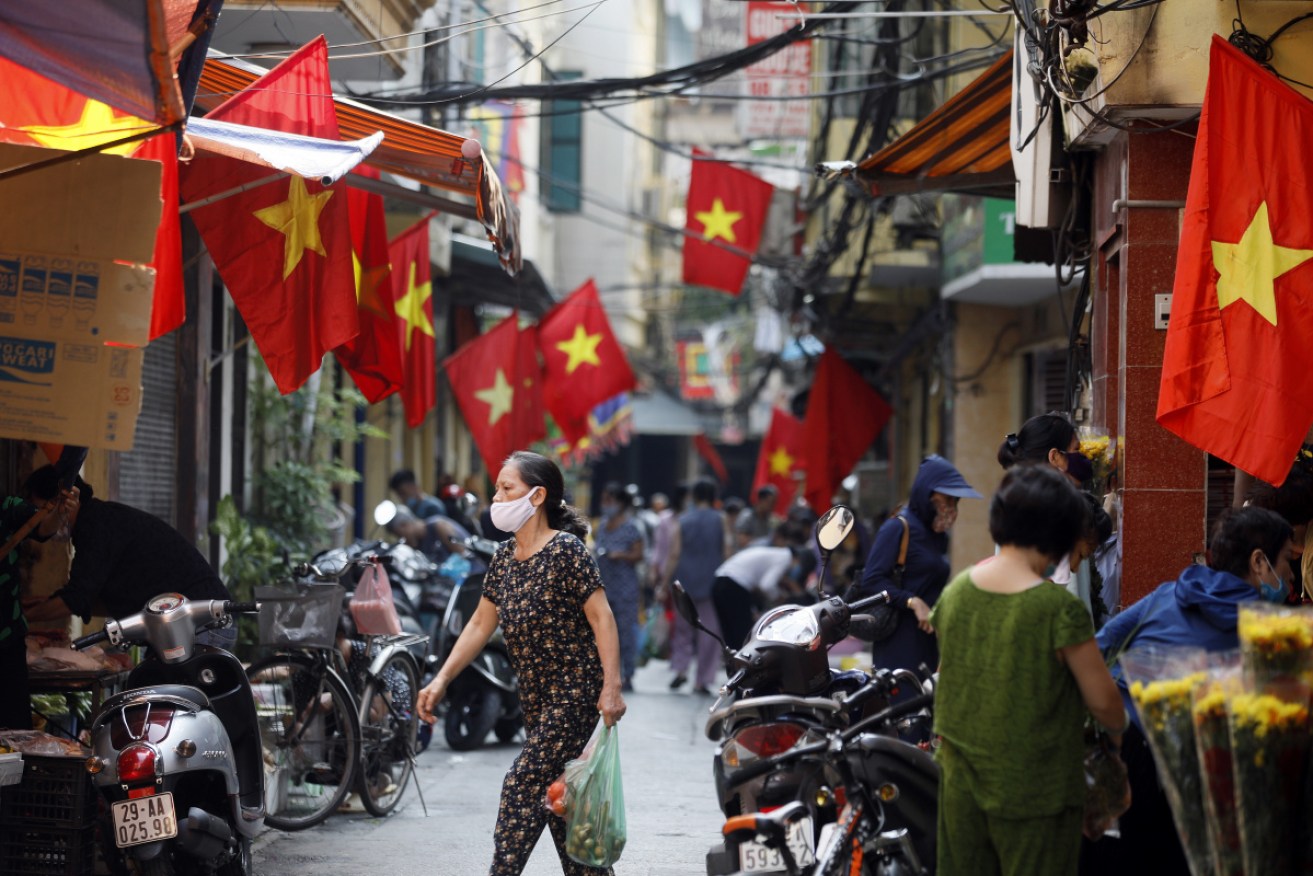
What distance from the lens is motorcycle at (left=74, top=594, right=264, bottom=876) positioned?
5.75m

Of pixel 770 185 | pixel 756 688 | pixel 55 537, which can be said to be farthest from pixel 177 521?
pixel 770 185

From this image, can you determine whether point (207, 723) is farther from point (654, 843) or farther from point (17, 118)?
point (654, 843)

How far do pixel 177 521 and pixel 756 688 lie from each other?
6309mm

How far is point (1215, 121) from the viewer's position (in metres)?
6.04

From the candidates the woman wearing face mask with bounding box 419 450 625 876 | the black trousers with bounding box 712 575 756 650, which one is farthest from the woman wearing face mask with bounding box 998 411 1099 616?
the black trousers with bounding box 712 575 756 650

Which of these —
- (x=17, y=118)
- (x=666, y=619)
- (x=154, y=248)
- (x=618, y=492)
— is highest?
(x=17, y=118)

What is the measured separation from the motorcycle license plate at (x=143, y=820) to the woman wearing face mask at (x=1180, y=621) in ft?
10.4

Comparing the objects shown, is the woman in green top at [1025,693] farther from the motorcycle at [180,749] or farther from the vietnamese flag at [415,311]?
the vietnamese flag at [415,311]

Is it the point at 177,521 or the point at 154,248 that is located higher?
the point at 154,248

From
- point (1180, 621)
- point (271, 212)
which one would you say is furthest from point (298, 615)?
point (1180, 621)

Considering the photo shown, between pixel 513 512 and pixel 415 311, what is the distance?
5.91 m

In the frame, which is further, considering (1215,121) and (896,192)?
(896,192)

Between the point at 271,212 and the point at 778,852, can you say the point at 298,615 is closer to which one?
the point at 271,212

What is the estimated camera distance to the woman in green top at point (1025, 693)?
13.9 feet
